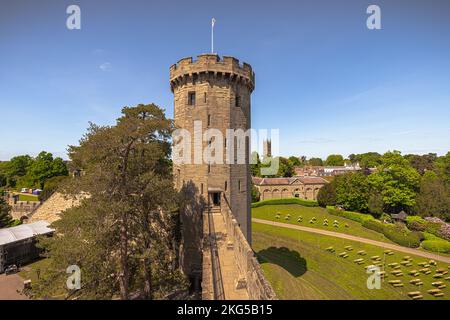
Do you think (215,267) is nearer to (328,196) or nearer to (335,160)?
(328,196)

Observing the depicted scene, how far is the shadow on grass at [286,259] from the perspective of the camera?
1041 inches

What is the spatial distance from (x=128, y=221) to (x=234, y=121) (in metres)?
9.95

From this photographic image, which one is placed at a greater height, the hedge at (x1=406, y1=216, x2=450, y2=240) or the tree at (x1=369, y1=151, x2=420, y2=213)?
the tree at (x1=369, y1=151, x2=420, y2=213)

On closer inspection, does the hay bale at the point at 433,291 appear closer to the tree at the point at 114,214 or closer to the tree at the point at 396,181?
the tree at the point at 114,214

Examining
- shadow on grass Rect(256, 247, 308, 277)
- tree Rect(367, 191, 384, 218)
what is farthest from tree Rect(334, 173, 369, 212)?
shadow on grass Rect(256, 247, 308, 277)

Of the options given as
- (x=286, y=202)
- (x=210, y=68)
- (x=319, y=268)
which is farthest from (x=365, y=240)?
(x=210, y=68)

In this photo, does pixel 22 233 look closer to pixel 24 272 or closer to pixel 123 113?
pixel 24 272

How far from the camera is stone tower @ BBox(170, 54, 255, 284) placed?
17.0 metres

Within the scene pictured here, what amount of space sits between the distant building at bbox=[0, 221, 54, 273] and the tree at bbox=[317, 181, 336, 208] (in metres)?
50.6

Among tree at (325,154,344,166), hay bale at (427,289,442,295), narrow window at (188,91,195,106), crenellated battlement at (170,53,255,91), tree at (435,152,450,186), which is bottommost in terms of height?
hay bale at (427,289,442,295)

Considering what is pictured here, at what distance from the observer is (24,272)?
2256cm

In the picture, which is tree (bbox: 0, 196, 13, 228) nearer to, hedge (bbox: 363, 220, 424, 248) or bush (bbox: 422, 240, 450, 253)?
hedge (bbox: 363, 220, 424, 248)

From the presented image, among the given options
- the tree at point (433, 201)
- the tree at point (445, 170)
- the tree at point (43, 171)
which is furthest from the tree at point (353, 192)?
the tree at point (43, 171)
